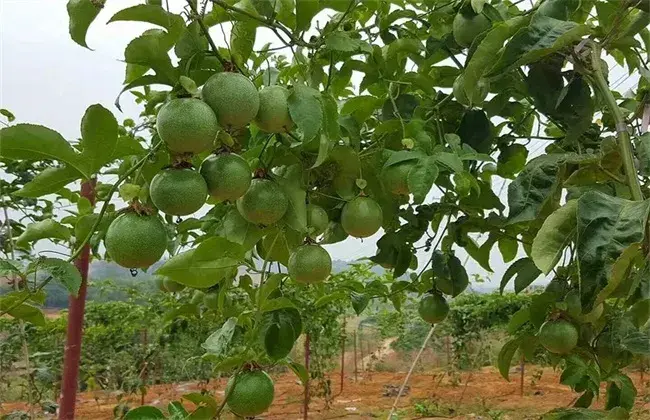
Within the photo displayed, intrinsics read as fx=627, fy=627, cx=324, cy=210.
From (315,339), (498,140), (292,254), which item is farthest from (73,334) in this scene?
(315,339)

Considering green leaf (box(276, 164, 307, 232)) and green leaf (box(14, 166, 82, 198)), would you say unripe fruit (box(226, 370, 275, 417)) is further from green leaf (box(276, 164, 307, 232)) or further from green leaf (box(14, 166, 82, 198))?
green leaf (box(14, 166, 82, 198))

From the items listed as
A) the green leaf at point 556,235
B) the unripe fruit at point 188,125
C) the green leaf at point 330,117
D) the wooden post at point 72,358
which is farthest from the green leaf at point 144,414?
the wooden post at point 72,358

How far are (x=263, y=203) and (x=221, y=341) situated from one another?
0.55 m

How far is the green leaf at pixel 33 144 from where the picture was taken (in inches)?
35.7

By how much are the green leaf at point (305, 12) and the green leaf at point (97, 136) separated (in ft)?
1.38

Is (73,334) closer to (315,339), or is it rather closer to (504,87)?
(504,87)

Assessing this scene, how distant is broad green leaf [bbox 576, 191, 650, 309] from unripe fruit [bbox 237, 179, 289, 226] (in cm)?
49

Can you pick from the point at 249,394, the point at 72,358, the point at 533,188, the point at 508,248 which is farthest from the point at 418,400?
the point at 533,188

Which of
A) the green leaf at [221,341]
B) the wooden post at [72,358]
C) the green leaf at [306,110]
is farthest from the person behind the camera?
the wooden post at [72,358]

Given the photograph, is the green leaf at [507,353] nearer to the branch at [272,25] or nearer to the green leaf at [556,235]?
the green leaf at [556,235]

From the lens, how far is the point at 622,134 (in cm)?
94

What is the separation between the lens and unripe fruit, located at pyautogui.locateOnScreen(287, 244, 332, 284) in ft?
4.05

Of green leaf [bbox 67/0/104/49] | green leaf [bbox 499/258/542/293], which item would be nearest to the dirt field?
green leaf [bbox 499/258/542/293]

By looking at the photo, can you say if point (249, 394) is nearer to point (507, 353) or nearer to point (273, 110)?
point (273, 110)
